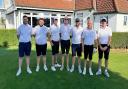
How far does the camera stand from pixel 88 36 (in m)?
9.71

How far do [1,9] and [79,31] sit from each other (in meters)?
44.0

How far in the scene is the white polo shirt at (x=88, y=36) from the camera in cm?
969

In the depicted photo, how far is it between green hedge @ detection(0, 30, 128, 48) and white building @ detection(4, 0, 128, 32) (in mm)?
6981

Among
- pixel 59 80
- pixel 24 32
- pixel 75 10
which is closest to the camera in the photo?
pixel 59 80

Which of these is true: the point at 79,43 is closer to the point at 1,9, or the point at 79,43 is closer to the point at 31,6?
the point at 31,6

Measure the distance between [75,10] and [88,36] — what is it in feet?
79.7

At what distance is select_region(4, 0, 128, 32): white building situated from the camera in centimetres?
2922

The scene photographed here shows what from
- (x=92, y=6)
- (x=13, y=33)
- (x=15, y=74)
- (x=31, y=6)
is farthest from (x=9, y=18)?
(x=15, y=74)

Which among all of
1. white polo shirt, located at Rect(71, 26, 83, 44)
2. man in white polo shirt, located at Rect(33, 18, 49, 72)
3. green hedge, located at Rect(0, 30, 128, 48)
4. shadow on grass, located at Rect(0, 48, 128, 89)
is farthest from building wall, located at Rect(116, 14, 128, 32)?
man in white polo shirt, located at Rect(33, 18, 49, 72)

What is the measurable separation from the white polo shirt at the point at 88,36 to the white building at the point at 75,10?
59.6ft

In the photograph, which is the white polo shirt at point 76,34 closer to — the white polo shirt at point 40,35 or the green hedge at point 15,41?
the white polo shirt at point 40,35

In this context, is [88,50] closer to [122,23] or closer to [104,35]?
[104,35]

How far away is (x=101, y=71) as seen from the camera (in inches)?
412

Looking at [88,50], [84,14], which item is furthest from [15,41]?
[88,50]
